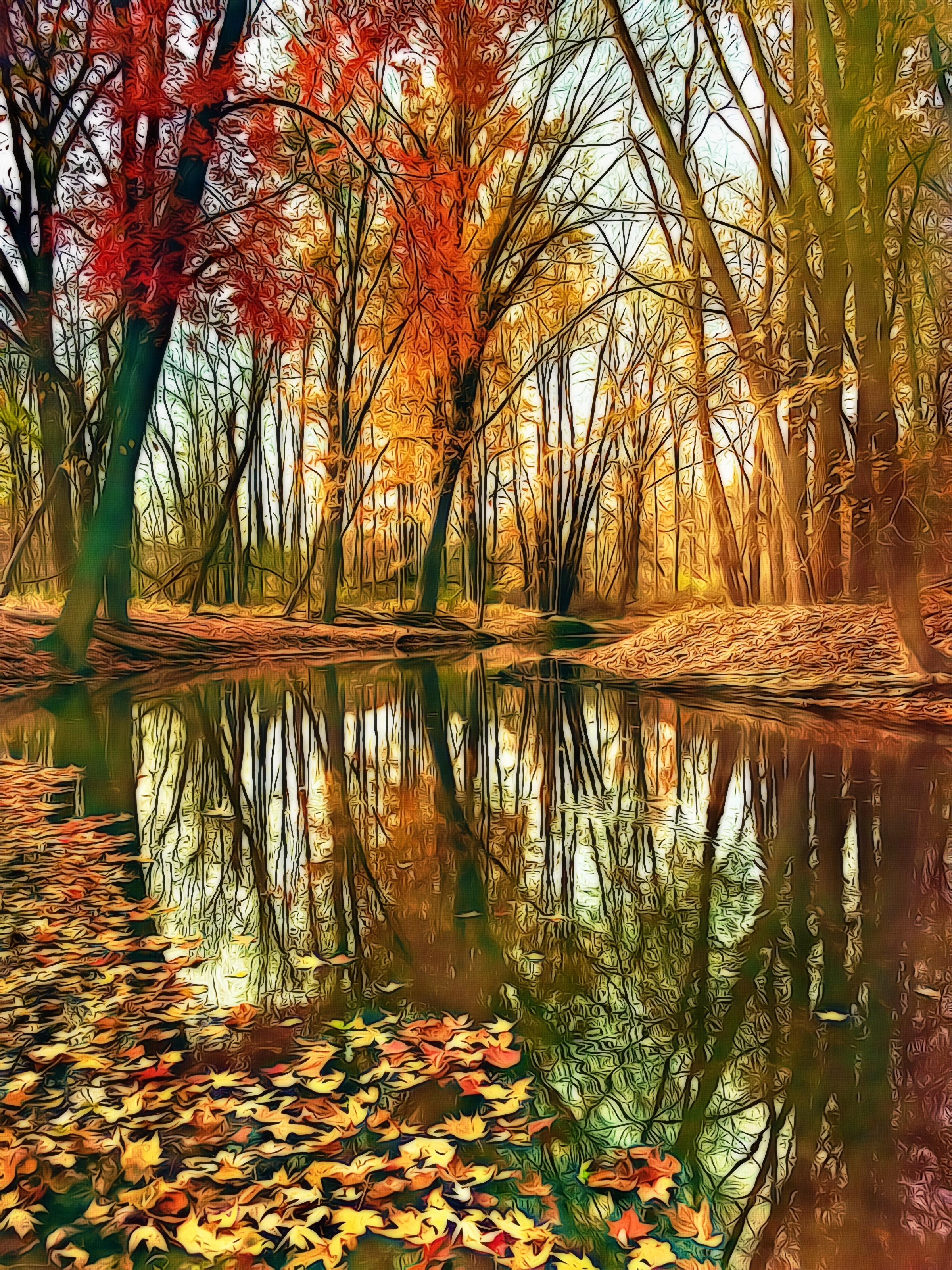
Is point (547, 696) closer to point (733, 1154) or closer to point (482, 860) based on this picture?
point (482, 860)

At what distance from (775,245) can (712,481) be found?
382cm

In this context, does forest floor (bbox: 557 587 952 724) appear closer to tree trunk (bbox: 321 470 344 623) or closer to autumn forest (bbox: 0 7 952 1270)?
autumn forest (bbox: 0 7 952 1270)

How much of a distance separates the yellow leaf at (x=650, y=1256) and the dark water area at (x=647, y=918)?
10cm

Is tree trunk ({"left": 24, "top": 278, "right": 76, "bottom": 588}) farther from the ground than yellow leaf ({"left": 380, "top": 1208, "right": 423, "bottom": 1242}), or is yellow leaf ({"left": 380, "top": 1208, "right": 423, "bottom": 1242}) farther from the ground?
tree trunk ({"left": 24, "top": 278, "right": 76, "bottom": 588})

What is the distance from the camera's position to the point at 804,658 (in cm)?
857

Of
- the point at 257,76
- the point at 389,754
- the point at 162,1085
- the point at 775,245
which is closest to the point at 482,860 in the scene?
the point at 162,1085

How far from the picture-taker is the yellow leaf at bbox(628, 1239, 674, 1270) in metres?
1.52

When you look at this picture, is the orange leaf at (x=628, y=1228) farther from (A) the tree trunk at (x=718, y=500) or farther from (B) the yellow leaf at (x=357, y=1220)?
(A) the tree trunk at (x=718, y=500)

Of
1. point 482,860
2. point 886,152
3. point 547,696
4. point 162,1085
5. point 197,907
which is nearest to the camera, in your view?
point 162,1085

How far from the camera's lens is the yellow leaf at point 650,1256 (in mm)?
1518

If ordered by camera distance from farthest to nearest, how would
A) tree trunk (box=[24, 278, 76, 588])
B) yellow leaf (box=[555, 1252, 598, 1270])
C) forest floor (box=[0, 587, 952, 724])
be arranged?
tree trunk (box=[24, 278, 76, 588]), forest floor (box=[0, 587, 952, 724]), yellow leaf (box=[555, 1252, 598, 1270])

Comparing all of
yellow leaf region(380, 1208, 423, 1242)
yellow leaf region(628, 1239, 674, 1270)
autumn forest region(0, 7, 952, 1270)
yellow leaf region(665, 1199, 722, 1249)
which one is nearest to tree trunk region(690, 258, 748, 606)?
autumn forest region(0, 7, 952, 1270)

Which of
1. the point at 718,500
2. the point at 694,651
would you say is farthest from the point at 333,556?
the point at 694,651

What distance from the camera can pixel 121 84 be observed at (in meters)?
10.2
